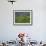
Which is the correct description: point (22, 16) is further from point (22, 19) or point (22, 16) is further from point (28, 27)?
point (28, 27)

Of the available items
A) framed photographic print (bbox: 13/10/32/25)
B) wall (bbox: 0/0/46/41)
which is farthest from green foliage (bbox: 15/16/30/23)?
wall (bbox: 0/0/46/41)

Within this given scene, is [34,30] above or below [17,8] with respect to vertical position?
below

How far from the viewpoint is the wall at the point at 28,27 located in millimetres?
4605

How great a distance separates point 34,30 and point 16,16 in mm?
840

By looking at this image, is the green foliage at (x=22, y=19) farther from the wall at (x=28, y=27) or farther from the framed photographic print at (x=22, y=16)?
the wall at (x=28, y=27)

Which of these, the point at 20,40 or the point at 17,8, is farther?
the point at 17,8

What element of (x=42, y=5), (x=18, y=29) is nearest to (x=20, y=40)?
(x=18, y=29)

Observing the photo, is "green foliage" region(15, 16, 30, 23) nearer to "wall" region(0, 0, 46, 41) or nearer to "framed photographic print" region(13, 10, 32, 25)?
"framed photographic print" region(13, 10, 32, 25)

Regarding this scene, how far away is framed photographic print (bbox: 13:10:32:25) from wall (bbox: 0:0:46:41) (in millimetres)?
147

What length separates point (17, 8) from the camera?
15.1ft

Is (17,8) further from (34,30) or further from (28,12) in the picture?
(34,30)

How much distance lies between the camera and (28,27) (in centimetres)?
Answer: 462

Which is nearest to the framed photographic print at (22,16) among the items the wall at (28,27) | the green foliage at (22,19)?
the green foliage at (22,19)

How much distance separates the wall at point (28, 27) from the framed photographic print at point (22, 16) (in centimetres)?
15
